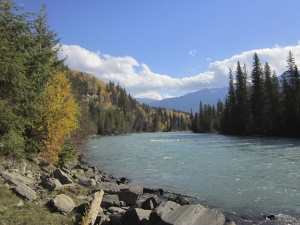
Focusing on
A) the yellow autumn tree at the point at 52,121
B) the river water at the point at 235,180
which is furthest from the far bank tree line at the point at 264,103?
the yellow autumn tree at the point at 52,121

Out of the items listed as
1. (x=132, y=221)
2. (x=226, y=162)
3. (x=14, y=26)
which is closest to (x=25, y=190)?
(x=132, y=221)

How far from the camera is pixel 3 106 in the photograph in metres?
12.4

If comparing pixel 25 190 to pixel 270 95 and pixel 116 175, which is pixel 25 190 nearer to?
pixel 116 175

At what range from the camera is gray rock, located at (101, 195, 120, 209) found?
13591 millimetres

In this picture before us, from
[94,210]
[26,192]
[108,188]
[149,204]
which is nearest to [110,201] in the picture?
[149,204]

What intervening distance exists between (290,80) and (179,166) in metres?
49.3

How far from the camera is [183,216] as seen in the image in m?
9.98

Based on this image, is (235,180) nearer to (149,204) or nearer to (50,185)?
(149,204)

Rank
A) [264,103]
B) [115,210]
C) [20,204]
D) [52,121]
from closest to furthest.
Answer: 1. [20,204]
2. [115,210]
3. [52,121]
4. [264,103]

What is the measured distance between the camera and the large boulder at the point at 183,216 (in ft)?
32.1

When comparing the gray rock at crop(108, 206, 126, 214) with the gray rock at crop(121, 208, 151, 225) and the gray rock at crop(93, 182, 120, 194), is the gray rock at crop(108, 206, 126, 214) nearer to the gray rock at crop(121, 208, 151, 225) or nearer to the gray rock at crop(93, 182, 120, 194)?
the gray rock at crop(121, 208, 151, 225)

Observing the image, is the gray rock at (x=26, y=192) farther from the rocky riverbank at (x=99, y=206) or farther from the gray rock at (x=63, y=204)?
the gray rock at (x=63, y=204)

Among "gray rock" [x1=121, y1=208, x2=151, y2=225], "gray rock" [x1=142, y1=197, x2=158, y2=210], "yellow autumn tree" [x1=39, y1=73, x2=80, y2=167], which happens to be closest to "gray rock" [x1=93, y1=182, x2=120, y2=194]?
"gray rock" [x1=142, y1=197, x2=158, y2=210]

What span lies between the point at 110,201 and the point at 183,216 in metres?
4.88
